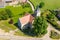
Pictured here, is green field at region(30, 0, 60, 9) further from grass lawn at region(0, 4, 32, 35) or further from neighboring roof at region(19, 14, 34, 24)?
neighboring roof at region(19, 14, 34, 24)

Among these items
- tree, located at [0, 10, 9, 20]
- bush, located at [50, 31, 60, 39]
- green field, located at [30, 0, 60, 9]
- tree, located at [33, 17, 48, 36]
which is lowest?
bush, located at [50, 31, 60, 39]

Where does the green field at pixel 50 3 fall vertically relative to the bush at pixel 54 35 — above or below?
above

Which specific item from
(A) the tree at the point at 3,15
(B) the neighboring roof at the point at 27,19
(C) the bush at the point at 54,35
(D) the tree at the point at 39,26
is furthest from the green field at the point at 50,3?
(D) the tree at the point at 39,26

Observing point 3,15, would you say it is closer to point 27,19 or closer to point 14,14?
point 14,14

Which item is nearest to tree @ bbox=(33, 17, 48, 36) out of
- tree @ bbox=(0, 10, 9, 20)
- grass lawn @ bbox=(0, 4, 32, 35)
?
grass lawn @ bbox=(0, 4, 32, 35)

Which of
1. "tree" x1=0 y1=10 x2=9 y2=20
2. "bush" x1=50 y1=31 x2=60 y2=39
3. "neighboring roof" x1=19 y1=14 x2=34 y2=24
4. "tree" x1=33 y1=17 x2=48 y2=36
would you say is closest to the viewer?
"tree" x1=33 y1=17 x2=48 y2=36

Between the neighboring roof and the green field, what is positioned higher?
the green field

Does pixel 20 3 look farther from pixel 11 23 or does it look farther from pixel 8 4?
pixel 11 23

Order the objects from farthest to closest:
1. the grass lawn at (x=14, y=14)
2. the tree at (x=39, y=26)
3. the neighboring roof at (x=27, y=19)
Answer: the grass lawn at (x=14, y=14) → the neighboring roof at (x=27, y=19) → the tree at (x=39, y=26)

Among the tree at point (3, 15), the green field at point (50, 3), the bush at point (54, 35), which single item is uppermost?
the green field at point (50, 3)

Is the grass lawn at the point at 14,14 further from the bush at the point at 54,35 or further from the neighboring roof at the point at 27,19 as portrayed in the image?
the bush at the point at 54,35

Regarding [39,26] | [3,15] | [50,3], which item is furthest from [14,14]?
[50,3]
